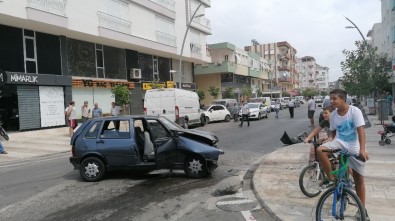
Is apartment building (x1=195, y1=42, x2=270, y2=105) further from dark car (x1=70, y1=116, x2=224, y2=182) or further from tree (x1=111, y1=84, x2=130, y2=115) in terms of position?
dark car (x1=70, y1=116, x2=224, y2=182)

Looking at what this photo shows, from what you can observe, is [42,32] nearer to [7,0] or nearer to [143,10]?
[7,0]

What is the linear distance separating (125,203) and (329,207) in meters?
3.50

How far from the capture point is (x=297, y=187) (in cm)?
697

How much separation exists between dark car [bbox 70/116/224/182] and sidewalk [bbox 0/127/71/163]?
218 inches

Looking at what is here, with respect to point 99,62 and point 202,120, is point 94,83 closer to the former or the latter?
point 99,62

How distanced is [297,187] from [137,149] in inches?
138

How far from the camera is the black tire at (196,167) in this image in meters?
8.25

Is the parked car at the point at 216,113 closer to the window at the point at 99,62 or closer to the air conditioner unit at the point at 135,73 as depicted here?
the air conditioner unit at the point at 135,73

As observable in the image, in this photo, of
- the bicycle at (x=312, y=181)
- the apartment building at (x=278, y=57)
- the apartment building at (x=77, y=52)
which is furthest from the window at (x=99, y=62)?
the apartment building at (x=278, y=57)

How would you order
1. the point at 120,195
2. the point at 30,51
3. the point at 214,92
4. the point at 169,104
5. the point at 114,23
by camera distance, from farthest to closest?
the point at 214,92 → the point at 114,23 → the point at 30,51 → the point at 169,104 → the point at 120,195

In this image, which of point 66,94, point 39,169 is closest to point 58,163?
point 39,169

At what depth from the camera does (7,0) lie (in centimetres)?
1802

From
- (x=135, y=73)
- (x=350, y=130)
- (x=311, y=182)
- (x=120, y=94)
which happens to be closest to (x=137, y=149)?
(x=311, y=182)

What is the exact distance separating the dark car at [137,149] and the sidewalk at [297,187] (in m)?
1.31
